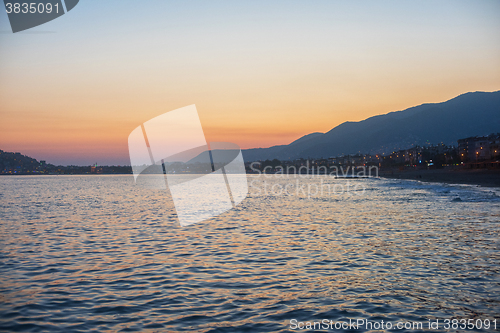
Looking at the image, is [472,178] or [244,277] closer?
[244,277]

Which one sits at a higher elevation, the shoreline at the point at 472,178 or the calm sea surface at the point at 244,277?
the calm sea surface at the point at 244,277

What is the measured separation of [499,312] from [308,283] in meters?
6.32

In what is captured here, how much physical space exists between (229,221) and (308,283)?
72.1ft

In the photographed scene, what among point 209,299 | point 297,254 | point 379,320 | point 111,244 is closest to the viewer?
point 379,320

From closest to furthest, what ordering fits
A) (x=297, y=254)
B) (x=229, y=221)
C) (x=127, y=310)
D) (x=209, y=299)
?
(x=127, y=310) < (x=209, y=299) < (x=297, y=254) < (x=229, y=221)

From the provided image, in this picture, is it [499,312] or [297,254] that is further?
[297,254]

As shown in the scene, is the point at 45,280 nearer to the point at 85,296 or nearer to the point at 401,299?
the point at 85,296

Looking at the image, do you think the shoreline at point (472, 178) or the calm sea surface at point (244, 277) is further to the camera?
the shoreline at point (472, 178)

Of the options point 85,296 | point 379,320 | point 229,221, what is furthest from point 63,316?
point 229,221

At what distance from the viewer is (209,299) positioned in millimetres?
12523

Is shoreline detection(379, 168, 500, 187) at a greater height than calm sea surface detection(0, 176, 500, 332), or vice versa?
calm sea surface detection(0, 176, 500, 332)

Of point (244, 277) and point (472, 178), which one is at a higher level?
point (244, 277)

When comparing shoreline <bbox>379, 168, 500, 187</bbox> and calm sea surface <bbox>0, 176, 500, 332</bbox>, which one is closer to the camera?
calm sea surface <bbox>0, 176, 500, 332</bbox>

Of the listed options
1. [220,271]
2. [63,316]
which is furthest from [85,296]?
[220,271]
